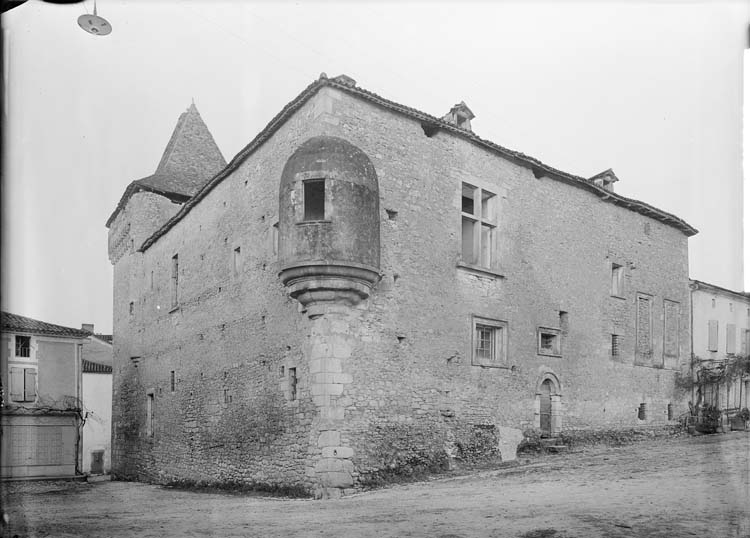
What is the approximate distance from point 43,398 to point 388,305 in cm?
1957

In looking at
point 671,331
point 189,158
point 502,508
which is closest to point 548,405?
point 671,331

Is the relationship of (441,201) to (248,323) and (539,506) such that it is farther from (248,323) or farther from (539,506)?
(539,506)

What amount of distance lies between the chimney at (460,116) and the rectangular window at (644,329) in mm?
8700

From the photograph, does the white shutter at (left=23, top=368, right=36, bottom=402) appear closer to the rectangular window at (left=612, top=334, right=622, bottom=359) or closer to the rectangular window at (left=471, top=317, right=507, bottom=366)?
the rectangular window at (left=471, top=317, right=507, bottom=366)

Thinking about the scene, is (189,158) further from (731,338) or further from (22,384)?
(731,338)

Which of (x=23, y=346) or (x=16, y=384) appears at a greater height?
(x=23, y=346)

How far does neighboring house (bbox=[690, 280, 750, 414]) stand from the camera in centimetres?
2461

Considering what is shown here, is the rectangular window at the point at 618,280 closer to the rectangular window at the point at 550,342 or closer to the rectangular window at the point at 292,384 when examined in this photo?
the rectangular window at the point at 550,342

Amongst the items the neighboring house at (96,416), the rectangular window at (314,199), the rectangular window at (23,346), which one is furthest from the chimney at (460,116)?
the neighboring house at (96,416)

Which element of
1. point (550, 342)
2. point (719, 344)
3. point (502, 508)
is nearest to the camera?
point (502, 508)

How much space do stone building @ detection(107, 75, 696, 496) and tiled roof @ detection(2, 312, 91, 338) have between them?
20.0 ft

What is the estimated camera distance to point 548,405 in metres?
19.2

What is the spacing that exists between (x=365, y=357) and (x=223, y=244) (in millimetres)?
6822

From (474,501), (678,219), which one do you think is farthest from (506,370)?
(678,219)
